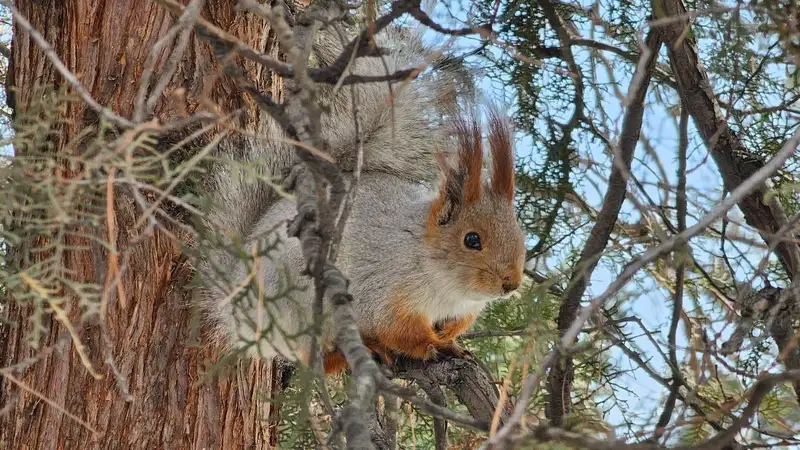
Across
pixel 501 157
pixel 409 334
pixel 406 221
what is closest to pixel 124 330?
pixel 409 334

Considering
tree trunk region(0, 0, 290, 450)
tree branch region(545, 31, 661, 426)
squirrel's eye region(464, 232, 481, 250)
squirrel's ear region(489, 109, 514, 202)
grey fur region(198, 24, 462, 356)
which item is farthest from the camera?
squirrel's eye region(464, 232, 481, 250)

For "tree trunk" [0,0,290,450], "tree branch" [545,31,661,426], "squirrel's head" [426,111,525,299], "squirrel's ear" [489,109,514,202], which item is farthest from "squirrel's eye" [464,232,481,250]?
"tree trunk" [0,0,290,450]

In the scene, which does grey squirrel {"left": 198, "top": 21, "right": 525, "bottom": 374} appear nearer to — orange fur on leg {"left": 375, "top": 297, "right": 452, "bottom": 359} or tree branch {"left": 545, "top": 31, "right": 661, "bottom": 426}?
orange fur on leg {"left": 375, "top": 297, "right": 452, "bottom": 359}

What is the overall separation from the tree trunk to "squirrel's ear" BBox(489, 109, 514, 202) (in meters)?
0.61

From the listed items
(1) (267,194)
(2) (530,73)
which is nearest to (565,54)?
(2) (530,73)

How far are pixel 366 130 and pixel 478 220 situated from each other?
0.36 metres

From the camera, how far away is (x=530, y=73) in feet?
6.45

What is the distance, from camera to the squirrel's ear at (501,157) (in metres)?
2.06

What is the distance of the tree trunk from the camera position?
1710mm

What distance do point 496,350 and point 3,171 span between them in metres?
1.37

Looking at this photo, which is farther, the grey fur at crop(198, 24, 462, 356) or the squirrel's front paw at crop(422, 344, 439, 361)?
the squirrel's front paw at crop(422, 344, 439, 361)

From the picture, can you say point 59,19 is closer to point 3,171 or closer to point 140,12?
point 140,12

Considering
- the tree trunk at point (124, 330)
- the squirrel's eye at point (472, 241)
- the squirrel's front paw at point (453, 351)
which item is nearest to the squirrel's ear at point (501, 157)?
the squirrel's eye at point (472, 241)

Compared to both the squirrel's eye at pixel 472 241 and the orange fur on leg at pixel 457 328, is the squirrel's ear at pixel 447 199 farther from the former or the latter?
the orange fur on leg at pixel 457 328
